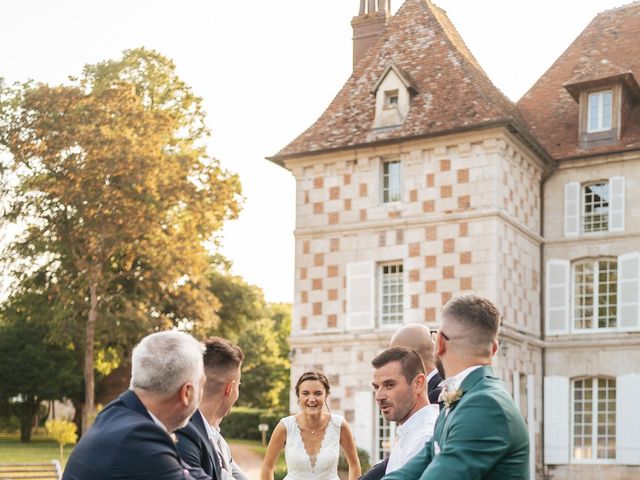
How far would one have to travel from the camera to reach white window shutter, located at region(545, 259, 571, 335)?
26.0 meters

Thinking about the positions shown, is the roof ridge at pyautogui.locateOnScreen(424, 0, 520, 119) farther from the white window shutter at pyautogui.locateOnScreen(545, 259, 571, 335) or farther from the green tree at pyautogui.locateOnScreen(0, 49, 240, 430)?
the green tree at pyautogui.locateOnScreen(0, 49, 240, 430)

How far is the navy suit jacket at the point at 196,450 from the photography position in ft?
14.3

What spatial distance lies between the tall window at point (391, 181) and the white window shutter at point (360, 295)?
1643 millimetres

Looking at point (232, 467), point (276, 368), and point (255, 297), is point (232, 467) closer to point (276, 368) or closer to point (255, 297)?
point (255, 297)

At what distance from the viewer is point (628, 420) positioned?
24328 millimetres

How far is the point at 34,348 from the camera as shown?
4316 cm

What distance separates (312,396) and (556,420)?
18638 mm

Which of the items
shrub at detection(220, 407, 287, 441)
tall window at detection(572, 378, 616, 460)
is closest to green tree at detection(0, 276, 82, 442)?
shrub at detection(220, 407, 287, 441)

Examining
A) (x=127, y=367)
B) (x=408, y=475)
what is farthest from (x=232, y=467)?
(x=127, y=367)

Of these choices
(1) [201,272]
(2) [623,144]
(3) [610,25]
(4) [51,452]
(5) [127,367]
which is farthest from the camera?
(5) [127,367]

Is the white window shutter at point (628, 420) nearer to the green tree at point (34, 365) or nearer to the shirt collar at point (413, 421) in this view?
the shirt collar at point (413, 421)

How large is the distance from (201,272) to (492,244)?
11433 mm

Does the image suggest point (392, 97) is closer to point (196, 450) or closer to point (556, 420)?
point (556, 420)

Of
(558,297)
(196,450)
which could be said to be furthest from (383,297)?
(196,450)
